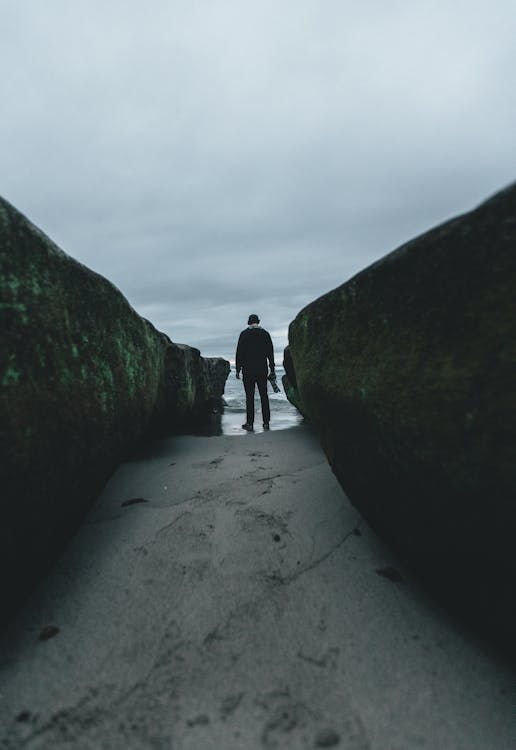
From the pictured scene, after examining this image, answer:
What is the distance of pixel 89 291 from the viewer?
199 centimetres

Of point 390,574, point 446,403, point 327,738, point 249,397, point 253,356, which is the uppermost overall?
point 253,356

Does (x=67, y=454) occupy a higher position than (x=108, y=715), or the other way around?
(x=67, y=454)

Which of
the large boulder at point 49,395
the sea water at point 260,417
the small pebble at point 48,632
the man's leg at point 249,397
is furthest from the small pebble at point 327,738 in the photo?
the man's leg at point 249,397

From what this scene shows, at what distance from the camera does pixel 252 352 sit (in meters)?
6.29

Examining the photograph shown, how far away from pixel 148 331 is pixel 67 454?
154 centimetres

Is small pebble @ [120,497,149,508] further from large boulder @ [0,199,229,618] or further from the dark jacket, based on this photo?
the dark jacket

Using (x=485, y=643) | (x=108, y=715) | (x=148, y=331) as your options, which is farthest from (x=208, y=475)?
(x=485, y=643)

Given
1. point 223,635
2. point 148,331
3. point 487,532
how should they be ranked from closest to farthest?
point 487,532, point 223,635, point 148,331

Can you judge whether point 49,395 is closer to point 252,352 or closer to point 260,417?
point 252,352

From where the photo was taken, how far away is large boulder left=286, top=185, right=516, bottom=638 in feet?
3.72

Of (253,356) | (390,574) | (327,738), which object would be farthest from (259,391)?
(327,738)

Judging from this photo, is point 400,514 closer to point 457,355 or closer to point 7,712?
point 457,355

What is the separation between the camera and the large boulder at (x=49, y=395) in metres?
1.33

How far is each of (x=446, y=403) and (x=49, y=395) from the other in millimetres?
1526
